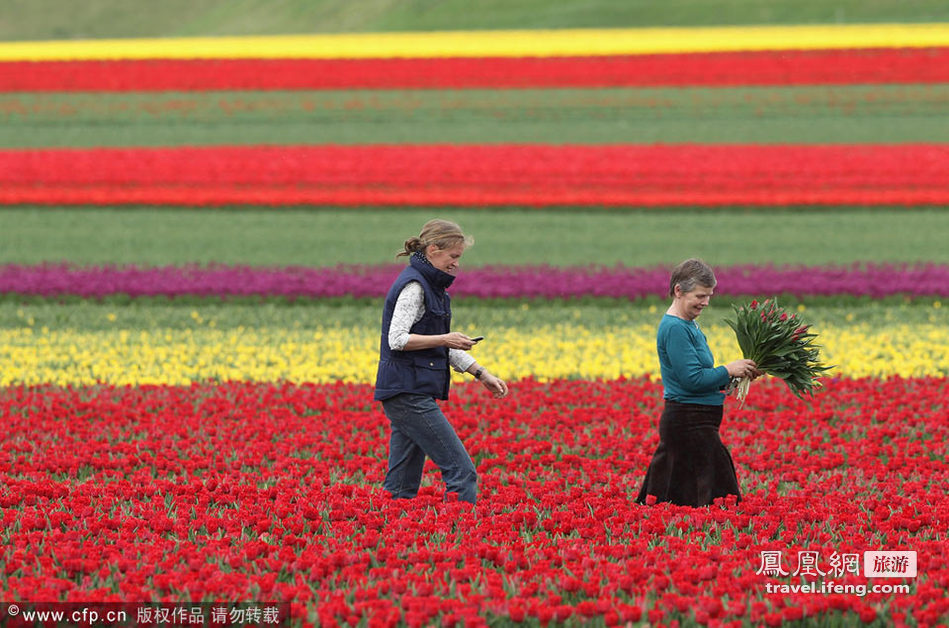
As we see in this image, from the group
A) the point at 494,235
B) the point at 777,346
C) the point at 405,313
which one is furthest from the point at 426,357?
the point at 494,235

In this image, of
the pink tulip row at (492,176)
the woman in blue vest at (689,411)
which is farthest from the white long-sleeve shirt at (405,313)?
the pink tulip row at (492,176)

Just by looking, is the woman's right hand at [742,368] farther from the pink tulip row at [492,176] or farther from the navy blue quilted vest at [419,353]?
the pink tulip row at [492,176]

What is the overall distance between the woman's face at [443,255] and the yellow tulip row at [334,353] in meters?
5.54

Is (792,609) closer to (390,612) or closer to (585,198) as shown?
(390,612)

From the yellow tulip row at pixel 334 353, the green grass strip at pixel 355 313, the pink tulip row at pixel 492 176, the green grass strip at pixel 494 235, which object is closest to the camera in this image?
the yellow tulip row at pixel 334 353

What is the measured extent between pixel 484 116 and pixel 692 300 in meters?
27.6

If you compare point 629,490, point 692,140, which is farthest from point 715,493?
point 692,140

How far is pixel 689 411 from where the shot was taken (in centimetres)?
682

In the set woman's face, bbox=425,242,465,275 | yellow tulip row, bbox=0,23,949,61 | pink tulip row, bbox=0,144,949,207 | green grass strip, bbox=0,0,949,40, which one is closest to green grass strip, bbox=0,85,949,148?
pink tulip row, bbox=0,144,949,207

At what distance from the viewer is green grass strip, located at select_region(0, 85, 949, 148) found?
99.9 feet

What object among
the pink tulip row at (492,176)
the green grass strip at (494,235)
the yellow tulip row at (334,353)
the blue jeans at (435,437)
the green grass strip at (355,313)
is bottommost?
the blue jeans at (435,437)

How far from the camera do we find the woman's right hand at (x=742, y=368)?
260 inches

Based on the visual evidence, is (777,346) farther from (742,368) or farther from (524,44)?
(524,44)

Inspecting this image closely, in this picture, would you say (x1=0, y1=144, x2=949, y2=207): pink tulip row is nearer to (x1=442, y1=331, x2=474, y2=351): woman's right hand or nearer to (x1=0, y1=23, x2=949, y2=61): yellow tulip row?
(x1=0, y1=23, x2=949, y2=61): yellow tulip row
